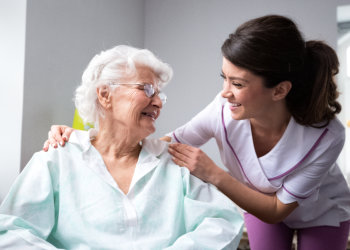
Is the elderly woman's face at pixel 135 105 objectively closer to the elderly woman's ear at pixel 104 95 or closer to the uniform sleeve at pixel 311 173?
the elderly woman's ear at pixel 104 95

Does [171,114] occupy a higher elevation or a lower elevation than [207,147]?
higher

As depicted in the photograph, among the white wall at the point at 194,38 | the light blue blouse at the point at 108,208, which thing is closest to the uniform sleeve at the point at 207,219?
the light blue blouse at the point at 108,208

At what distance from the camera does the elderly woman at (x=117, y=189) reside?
1275 millimetres

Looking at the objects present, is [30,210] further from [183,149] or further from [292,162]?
[292,162]

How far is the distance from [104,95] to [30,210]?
52cm

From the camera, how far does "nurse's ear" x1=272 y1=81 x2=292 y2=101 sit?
147 centimetres

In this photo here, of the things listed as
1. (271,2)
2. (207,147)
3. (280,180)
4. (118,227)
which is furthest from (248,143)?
(271,2)

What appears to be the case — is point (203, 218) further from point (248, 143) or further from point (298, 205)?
point (298, 205)

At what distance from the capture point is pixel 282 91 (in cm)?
150

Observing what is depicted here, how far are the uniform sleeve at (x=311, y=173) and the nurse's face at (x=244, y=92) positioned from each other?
303 millimetres

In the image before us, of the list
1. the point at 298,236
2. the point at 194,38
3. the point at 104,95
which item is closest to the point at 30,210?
the point at 104,95

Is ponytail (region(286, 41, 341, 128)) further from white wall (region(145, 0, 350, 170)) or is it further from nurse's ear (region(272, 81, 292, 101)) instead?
white wall (region(145, 0, 350, 170))

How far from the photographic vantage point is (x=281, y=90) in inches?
58.9

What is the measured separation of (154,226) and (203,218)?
0.59 ft
